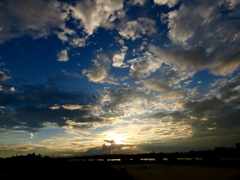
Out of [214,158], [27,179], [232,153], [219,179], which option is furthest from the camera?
[232,153]

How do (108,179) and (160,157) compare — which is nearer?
(108,179)

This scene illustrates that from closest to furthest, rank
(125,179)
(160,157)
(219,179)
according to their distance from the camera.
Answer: (125,179), (219,179), (160,157)

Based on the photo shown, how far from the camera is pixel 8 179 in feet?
115

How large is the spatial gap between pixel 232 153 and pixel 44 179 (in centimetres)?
11434

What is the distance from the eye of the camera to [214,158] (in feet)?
272

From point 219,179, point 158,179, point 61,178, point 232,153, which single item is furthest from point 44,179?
point 232,153

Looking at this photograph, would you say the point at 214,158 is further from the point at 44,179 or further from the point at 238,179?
the point at 44,179

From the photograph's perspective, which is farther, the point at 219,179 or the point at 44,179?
the point at 219,179

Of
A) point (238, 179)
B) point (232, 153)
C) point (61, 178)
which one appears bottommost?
point (238, 179)

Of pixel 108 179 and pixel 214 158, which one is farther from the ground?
pixel 214 158

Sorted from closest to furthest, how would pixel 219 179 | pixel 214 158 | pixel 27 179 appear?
1. pixel 27 179
2. pixel 219 179
3. pixel 214 158

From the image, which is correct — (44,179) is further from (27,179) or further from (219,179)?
(219,179)

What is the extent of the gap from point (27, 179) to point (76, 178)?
11617 mm

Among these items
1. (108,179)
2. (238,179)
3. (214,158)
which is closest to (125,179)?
(108,179)
